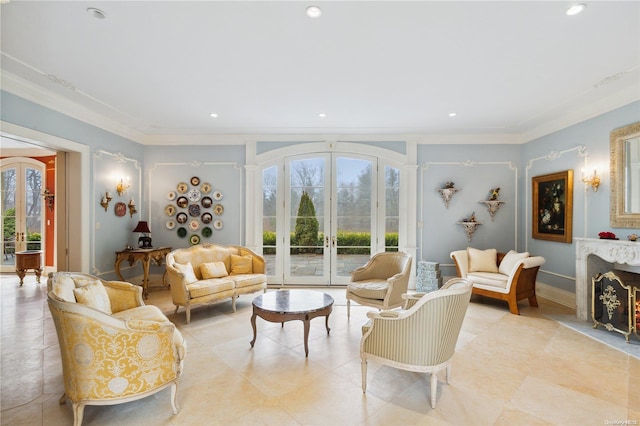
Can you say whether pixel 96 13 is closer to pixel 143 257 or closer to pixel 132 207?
pixel 143 257

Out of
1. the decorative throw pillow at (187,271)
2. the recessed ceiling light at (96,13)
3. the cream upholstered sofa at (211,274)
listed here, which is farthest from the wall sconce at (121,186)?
the recessed ceiling light at (96,13)

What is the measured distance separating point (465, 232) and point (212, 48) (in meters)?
5.07

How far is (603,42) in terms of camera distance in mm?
2680

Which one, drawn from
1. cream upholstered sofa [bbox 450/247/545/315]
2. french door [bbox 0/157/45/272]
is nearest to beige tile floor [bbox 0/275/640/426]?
cream upholstered sofa [bbox 450/247/545/315]

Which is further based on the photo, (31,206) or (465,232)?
(31,206)

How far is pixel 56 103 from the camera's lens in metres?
3.98

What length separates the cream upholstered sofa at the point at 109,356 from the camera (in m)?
1.94

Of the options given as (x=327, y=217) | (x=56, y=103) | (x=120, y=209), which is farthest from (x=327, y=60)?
(x=120, y=209)

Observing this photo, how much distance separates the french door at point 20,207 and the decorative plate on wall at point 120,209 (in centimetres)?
306

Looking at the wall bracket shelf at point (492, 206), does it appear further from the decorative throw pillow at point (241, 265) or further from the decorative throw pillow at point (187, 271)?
the decorative throw pillow at point (187, 271)

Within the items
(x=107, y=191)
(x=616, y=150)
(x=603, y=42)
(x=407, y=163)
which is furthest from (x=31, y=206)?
(x=616, y=150)

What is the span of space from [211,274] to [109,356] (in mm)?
2564

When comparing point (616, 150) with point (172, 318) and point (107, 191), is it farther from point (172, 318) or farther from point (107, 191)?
point (107, 191)

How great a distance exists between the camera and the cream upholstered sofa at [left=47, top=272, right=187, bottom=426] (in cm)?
194
